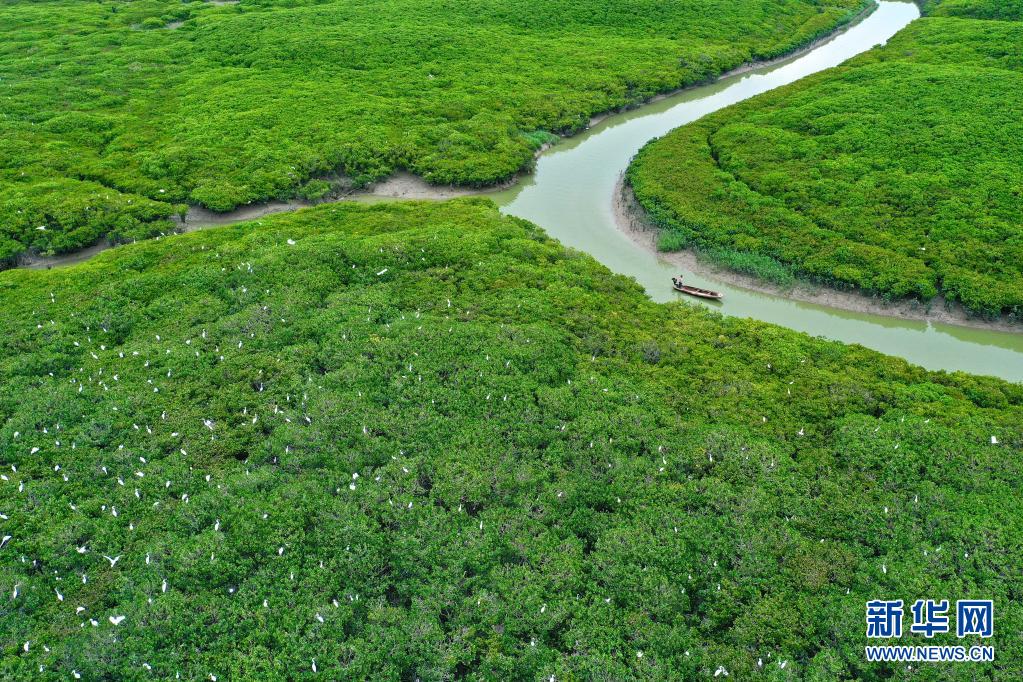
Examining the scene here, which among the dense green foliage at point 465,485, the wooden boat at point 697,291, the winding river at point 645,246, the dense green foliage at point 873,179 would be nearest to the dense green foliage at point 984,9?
the dense green foliage at point 873,179

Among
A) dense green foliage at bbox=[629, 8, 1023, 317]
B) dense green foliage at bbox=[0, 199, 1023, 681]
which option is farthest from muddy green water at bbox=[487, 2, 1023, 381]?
dense green foliage at bbox=[0, 199, 1023, 681]

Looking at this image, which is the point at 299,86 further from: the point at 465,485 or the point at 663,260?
the point at 465,485

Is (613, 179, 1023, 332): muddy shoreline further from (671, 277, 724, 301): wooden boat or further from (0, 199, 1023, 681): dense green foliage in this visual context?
(0, 199, 1023, 681): dense green foliage

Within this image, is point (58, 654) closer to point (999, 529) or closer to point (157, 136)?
point (999, 529)

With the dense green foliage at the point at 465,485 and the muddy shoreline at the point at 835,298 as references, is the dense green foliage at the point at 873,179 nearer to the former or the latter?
the muddy shoreline at the point at 835,298

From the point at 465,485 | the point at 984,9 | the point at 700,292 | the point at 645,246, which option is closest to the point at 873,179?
the point at 645,246

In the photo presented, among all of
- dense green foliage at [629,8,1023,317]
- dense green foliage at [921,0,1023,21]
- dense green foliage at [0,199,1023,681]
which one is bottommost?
dense green foliage at [0,199,1023,681]
